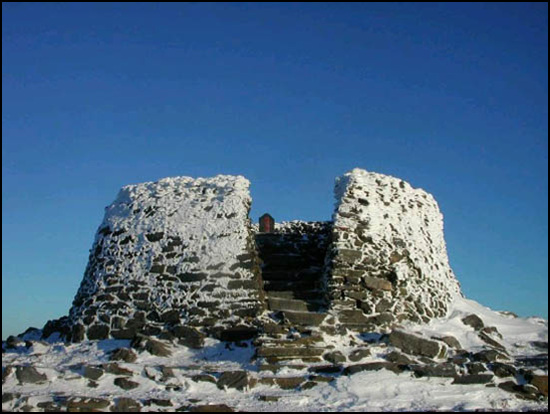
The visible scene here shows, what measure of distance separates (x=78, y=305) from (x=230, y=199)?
4.17 m

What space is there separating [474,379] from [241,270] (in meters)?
5.14

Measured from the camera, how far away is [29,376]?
1034 centimetres

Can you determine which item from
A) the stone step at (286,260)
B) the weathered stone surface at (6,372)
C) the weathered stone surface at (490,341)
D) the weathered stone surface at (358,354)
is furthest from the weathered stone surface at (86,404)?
the weathered stone surface at (490,341)

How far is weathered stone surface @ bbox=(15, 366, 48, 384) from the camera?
33.8 feet

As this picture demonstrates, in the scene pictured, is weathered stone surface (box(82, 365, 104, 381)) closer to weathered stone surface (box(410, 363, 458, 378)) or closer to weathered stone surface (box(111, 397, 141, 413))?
weathered stone surface (box(111, 397, 141, 413))

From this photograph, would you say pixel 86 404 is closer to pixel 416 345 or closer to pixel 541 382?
pixel 416 345

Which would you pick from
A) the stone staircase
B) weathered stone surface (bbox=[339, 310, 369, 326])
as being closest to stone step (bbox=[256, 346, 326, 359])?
the stone staircase

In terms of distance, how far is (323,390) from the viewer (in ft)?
32.9

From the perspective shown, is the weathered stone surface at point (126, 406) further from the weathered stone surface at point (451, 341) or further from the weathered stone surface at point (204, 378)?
the weathered stone surface at point (451, 341)

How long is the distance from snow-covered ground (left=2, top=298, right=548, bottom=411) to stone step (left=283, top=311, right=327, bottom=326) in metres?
0.66

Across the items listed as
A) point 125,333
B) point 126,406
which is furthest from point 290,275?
point 126,406

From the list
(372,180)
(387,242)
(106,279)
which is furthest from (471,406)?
(106,279)

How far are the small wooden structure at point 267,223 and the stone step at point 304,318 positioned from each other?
7.25 m

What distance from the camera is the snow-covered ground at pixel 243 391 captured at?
30.9 ft
